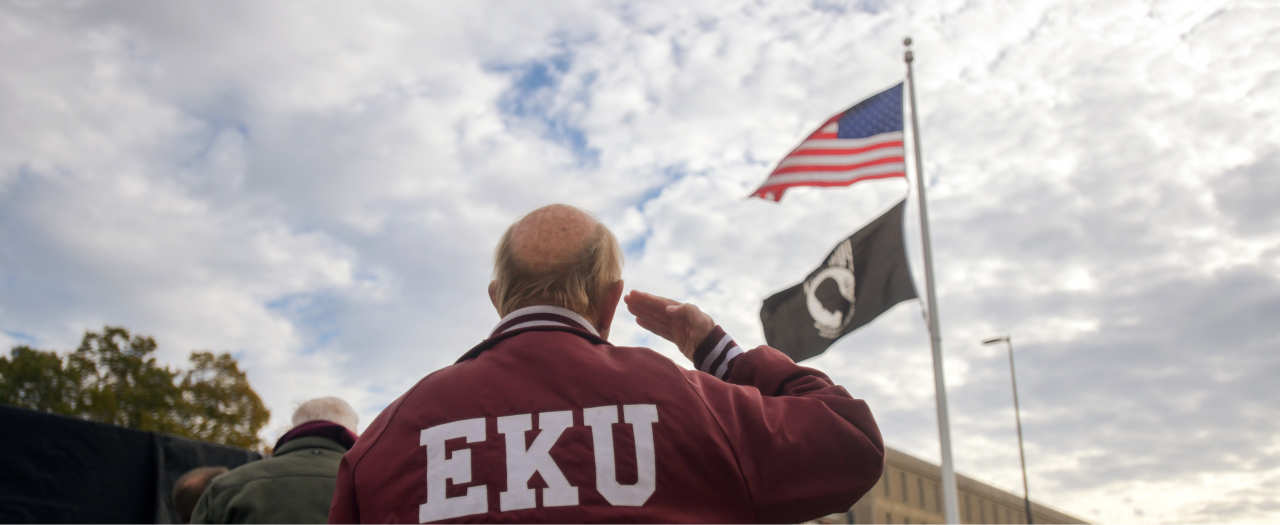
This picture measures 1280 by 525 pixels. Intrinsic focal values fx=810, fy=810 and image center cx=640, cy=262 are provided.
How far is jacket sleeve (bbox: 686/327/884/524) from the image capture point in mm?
1521

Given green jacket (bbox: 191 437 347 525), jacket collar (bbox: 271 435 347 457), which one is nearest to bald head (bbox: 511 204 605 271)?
green jacket (bbox: 191 437 347 525)

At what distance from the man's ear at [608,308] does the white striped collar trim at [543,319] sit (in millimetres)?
87

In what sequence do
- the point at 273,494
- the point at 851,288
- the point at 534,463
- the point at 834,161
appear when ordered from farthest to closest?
the point at 834,161
the point at 851,288
the point at 273,494
the point at 534,463

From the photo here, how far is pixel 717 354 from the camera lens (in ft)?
6.06

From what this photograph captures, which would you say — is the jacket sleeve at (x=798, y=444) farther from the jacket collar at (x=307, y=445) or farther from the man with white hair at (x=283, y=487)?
the jacket collar at (x=307, y=445)

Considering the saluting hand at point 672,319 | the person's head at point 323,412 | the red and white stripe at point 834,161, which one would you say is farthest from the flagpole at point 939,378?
the saluting hand at point 672,319

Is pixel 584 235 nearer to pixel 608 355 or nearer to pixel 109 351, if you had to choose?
pixel 608 355

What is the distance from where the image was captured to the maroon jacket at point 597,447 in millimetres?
1461

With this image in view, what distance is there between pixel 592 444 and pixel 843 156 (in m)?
9.04

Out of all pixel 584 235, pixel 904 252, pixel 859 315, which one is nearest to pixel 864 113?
pixel 904 252

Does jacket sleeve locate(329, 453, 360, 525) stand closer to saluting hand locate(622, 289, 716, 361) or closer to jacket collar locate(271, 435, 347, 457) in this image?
saluting hand locate(622, 289, 716, 361)

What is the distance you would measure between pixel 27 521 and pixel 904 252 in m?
8.23

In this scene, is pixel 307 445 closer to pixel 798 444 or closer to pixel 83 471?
pixel 83 471

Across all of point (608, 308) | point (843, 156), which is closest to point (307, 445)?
point (608, 308)
